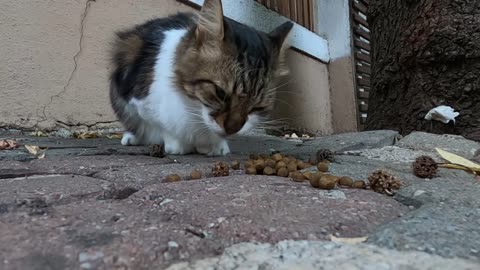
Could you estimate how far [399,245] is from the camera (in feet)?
2.19

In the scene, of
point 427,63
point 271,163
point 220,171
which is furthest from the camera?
point 427,63

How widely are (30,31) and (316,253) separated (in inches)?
98.5

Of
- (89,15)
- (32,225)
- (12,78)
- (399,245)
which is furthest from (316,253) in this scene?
(89,15)

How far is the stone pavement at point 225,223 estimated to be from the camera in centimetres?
62

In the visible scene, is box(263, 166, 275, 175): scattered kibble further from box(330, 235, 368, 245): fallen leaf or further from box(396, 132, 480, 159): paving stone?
box(396, 132, 480, 159): paving stone

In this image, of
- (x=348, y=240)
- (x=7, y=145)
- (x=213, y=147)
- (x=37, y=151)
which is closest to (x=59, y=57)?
(x=7, y=145)

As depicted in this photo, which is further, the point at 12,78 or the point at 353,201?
the point at 12,78

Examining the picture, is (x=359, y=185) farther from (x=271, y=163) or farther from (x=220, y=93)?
(x=220, y=93)

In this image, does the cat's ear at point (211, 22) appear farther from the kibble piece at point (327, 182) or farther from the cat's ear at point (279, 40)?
the kibble piece at point (327, 182)

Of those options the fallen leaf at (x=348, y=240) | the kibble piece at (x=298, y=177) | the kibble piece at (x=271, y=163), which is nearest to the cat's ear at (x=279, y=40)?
the kibble piece at (x=271, y=163)

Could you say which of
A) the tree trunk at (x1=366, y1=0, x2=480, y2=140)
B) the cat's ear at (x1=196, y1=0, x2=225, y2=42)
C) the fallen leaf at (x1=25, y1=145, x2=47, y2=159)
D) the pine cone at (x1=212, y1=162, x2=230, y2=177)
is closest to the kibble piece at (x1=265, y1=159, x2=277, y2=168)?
the pine cone at (x1=212, y1=162, x2=230, y2=177)

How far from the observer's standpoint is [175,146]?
82.0 inches

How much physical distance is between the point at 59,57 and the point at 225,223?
2.38 meters

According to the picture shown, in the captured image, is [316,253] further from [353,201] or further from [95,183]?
[95,183]
